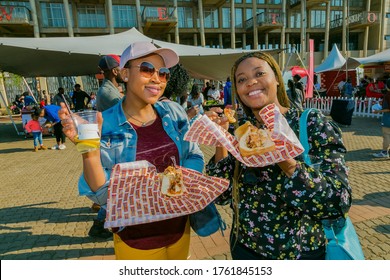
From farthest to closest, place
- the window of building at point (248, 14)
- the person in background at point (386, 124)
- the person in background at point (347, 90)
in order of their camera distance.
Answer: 1. the window of building at point (248, 14)
2. the person in background at point (347, 90)
3. the person in background at point (386, 124)

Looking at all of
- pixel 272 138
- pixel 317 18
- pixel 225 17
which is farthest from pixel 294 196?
pixel 317 18

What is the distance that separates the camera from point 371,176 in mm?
5445

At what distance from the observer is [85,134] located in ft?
4.22

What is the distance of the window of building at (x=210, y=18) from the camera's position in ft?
101

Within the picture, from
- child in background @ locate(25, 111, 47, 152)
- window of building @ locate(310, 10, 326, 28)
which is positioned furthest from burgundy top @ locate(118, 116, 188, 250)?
window of building @ locate(310, 10, 326, 28)

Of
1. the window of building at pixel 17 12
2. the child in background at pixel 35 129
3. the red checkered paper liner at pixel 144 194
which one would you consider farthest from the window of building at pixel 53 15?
the red checkered paper liner at pixel 144 194

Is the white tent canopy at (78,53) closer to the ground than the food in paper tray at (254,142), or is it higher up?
higher up

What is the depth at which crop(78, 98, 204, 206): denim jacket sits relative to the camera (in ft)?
4.82

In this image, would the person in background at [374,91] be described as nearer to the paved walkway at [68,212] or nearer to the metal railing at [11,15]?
the paved walkway at [68,212]

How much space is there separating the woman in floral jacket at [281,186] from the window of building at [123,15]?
97.9 feet

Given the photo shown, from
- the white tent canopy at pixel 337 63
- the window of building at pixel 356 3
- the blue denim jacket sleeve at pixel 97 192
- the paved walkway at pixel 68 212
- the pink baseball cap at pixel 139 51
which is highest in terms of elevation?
the window of building at pixel 356 3

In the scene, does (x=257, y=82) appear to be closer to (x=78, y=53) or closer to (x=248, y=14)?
(x=78, y=53)
